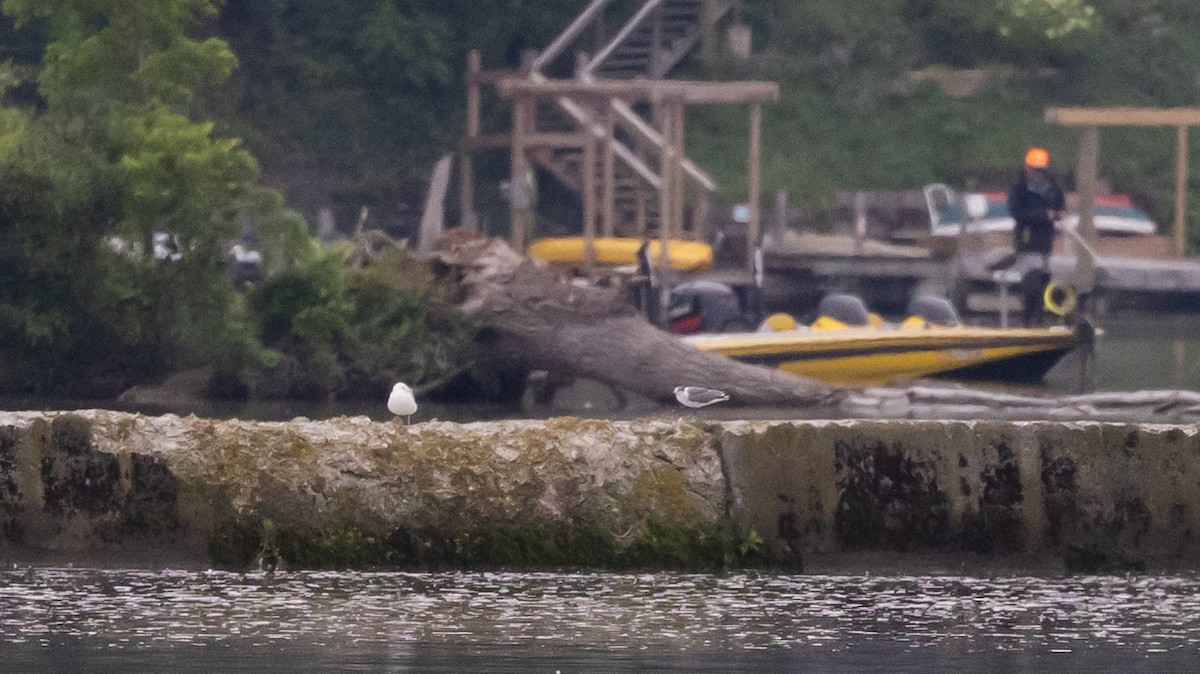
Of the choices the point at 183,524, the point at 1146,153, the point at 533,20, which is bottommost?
the point at 183,524

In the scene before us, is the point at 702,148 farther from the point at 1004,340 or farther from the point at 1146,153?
the point at 1004,340

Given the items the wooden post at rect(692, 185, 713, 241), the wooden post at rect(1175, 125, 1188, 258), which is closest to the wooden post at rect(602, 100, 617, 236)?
the wooden post at rect(692, 185, 713, 241)

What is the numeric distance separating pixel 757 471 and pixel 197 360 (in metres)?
13.5

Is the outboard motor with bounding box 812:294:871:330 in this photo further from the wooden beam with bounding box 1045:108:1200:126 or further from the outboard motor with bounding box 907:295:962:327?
the wooden beam with bounding box 1045:108:1200:126

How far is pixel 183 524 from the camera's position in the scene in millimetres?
11641

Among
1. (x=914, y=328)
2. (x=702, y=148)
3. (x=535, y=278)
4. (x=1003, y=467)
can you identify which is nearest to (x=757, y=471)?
(x=1003, y=467)

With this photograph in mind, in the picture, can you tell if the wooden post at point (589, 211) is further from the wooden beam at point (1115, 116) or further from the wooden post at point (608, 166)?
the wooden beam at point (1115, 116)

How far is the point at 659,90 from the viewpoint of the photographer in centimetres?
3294

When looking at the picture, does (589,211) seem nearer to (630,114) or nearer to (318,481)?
(630,114)

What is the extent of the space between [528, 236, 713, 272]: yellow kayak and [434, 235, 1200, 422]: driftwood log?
8133mm

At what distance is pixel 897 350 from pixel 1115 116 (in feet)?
25.9

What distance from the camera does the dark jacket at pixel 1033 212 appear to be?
28.2 m

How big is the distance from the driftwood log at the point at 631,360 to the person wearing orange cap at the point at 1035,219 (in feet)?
15.6

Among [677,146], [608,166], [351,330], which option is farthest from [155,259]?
[677,146]
